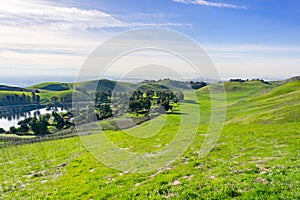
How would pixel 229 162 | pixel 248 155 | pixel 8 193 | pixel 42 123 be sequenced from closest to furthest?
pixel 8 193 < pixel 229 162 < pixel 248 155 < pixel 42 123

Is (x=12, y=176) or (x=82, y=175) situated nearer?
(x=82, y=175)

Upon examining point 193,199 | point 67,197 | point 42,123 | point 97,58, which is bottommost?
point 42,123

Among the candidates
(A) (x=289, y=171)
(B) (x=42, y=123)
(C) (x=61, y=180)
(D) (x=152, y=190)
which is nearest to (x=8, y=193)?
(C) (x=61, y=180)

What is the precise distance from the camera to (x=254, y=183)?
1398 cm

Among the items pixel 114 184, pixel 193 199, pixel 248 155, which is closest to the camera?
pixel 193 199

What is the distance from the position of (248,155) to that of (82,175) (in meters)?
14.5

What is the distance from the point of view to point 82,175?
830 inches

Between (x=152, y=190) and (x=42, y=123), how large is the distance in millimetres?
139776

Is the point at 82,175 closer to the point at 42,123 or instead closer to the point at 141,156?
the point at 141,156

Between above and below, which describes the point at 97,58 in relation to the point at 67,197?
above

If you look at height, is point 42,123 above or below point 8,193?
below

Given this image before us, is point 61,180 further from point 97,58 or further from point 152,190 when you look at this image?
point 97,58

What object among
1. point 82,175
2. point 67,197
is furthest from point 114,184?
point 82,175

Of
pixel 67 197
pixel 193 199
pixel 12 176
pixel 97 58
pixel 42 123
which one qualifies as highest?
pixel 97 58
